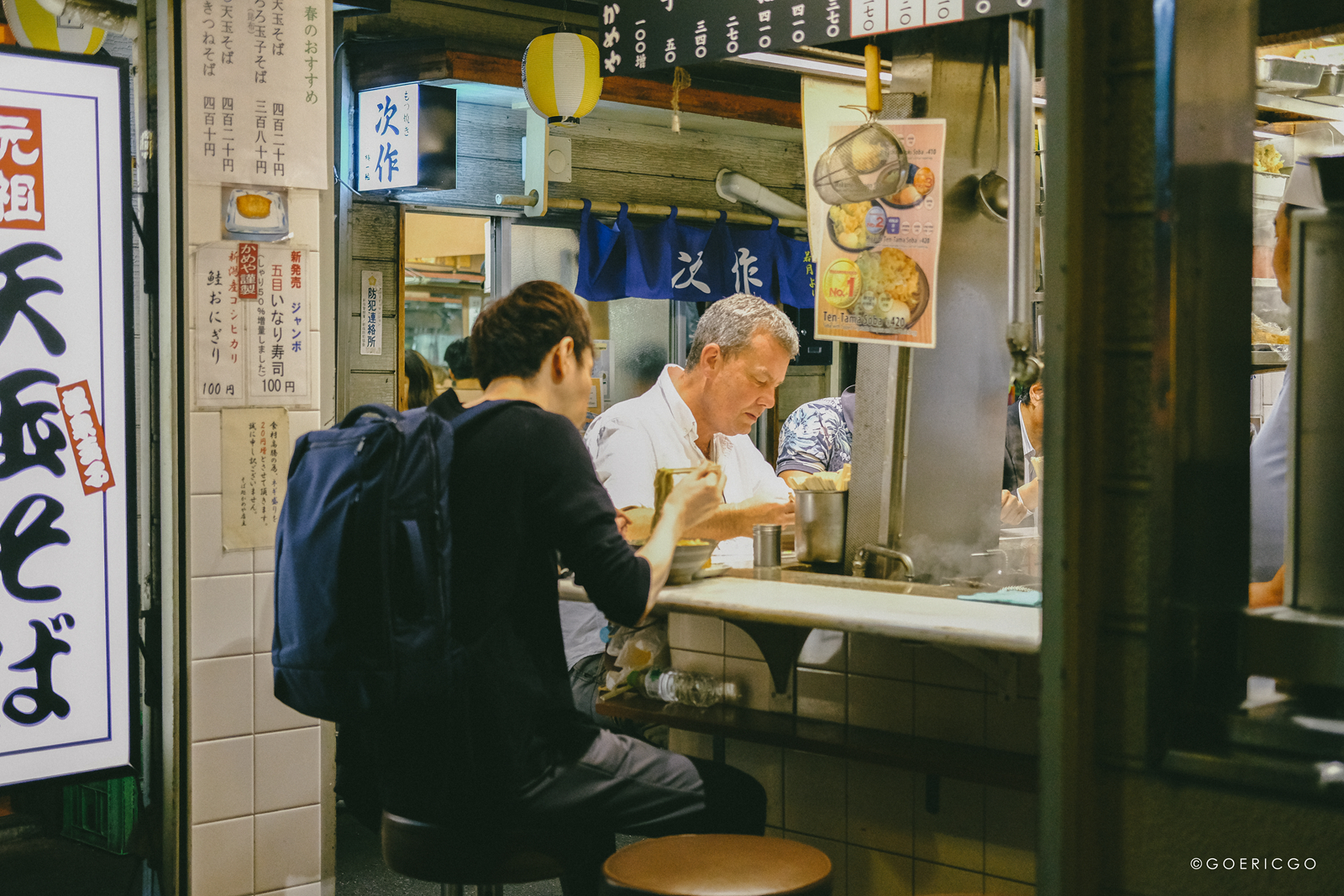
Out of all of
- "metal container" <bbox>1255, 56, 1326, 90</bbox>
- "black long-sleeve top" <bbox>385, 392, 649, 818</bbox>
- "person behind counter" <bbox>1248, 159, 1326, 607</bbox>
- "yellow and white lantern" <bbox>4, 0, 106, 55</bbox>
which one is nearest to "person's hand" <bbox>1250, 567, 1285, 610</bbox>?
"person behind counter" <bbox>1248, 159, 1326, 607</bbox>

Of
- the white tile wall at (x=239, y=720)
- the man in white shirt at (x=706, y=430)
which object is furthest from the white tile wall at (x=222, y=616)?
the man in white shirt at (x=706, y=430)

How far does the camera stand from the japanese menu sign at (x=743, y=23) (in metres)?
3.07

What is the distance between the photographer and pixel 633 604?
267 centimetres

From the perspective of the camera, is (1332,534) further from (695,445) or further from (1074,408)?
(695,445)

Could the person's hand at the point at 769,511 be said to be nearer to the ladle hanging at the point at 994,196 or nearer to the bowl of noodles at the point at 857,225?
the bowl of noodles at the point at 857,225

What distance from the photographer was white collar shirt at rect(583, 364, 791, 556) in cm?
408

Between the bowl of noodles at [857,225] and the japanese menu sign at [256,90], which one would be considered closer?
the bowl of noodles at [857,225]

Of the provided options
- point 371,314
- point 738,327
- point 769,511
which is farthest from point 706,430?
point 371,314

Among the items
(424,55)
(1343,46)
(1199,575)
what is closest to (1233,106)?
(1199,575)

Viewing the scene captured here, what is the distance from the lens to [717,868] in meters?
2.36

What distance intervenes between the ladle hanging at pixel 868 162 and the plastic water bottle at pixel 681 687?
1459 millimetres

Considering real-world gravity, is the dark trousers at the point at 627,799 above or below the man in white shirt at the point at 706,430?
below

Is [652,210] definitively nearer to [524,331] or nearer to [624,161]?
[624,161]

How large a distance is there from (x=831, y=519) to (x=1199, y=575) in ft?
7.07
